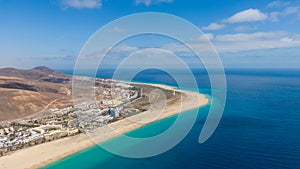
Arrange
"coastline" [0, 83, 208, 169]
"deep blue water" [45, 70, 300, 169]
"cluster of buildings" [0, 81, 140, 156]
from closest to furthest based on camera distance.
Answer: "deep blue water" [45, 70, 300, 169] → "coastline" [0, 83, 208, 169] → "cluster of buildings" [0, 81, 140, 156]

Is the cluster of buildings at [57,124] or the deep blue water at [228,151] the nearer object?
the deep blue water at [228,151]

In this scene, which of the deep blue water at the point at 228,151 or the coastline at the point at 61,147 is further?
the coastline at the point at 61,147

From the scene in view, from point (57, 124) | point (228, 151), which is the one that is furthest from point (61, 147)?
point (228, 151)

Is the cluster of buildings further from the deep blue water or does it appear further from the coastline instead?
the deep blue water

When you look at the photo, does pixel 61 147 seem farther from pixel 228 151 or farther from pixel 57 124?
pixel 228 151

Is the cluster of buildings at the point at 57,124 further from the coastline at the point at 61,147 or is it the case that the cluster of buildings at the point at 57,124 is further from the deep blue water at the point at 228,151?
the deep blue water at the point at 228,151

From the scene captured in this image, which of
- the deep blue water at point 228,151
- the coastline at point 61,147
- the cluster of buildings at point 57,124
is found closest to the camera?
the deep blue water at point 228,151

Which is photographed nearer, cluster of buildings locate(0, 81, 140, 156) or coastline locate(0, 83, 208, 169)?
coastline locate(0, 83, 208, 169)

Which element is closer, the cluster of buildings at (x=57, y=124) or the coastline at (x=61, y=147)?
the coastline at (x=61, y=147)

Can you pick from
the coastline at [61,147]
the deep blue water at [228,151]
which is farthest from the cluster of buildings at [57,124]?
the deep blue water at [228,151]

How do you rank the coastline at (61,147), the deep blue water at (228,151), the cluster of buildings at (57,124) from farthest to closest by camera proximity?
the cluster of buildings at (57,124)
the coastline at (61,147)
the deep blue water at (228,151)

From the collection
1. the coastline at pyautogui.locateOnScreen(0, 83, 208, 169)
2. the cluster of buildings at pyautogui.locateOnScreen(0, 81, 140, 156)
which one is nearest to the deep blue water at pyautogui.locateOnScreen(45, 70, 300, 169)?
the coastline at pyautogui.locateOnScreen(0, 83, 208, 169)
